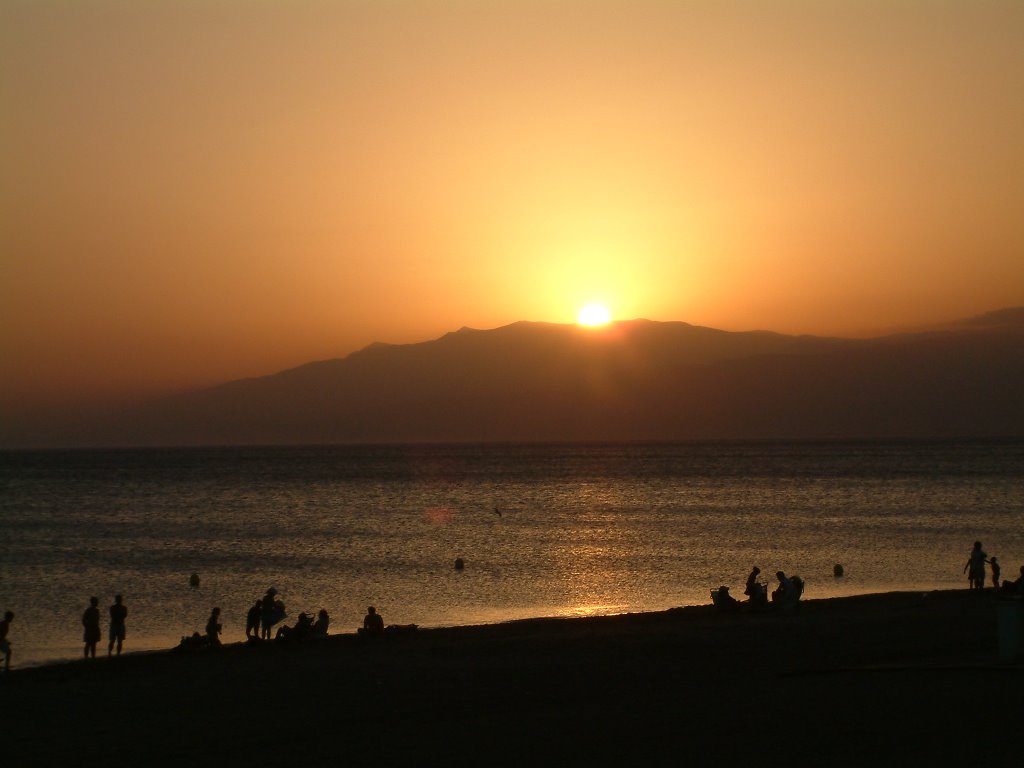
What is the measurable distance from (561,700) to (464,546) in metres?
38.2

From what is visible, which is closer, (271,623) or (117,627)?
(117,627)

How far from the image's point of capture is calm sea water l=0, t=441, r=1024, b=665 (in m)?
33.3

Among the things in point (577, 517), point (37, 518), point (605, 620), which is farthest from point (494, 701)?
point (37, 518)

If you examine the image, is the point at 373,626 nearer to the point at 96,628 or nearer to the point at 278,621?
the point at 278,621

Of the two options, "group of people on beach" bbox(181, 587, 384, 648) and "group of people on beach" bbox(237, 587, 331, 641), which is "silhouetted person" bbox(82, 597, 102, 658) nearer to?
"group of people on beach" bbox(181, 587, 384, 648)

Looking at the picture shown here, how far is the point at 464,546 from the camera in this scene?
52438 millimetres

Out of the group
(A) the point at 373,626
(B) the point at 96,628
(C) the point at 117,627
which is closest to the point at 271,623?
(A) the point at 373,626

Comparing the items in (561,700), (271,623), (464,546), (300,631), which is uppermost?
(561,700)

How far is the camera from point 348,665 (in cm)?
1880

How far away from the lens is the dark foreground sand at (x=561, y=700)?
37.1 ft

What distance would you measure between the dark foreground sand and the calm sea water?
8.56 meters

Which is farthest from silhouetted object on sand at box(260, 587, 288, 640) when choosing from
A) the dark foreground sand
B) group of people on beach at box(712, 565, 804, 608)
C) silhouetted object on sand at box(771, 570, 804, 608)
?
silhouetted object on sand at box(771, 570, 804, 608)

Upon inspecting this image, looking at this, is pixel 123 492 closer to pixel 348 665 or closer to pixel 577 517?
pixel 577 517

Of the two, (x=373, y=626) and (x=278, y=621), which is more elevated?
(x=373, y=626)
